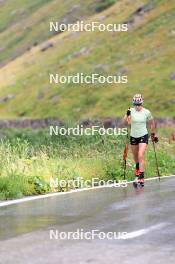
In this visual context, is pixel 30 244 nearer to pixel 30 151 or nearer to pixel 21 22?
pixel 30 151

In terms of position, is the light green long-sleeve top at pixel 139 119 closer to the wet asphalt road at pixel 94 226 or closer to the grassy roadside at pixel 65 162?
the wet asphalt road at pixel 94 226

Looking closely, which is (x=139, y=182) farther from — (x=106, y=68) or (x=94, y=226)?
(x=106, y=68)

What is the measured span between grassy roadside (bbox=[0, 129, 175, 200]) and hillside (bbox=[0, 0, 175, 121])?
2703 inches

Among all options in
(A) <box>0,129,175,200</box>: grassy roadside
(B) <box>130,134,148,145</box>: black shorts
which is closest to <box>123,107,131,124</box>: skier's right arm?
(B) <box>130,134,148,145</box>: black shorts

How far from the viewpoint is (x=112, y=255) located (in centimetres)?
899

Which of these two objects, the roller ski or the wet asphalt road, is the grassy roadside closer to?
the wet asphalt road

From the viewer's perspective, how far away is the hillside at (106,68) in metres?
101

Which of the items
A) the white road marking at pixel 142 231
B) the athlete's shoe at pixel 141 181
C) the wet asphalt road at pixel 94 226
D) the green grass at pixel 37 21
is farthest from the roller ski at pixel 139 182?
the green grass at pixel 37 21

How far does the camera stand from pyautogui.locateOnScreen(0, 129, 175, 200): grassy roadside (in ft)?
54.9

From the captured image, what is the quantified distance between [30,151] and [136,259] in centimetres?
1306
